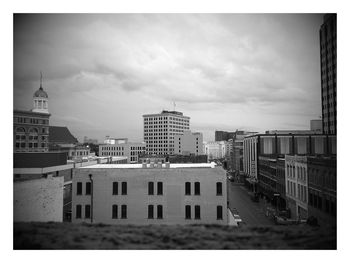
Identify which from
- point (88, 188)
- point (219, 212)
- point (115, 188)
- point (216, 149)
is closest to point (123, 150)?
point (88, 188)

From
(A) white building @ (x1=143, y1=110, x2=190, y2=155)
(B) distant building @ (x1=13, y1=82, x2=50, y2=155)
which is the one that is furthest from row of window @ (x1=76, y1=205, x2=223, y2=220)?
(A) white building @ (x1=143, y1=110, x2=190, y2=155)

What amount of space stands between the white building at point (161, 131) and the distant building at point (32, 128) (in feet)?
182

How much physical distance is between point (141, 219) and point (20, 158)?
1276cm

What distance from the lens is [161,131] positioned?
11131 centimetres

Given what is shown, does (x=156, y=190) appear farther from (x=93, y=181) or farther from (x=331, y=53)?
(x=331, y=53)

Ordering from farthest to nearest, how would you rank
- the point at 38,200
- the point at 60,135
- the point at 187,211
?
the point at 60,135, the point at 187,211, the point at 38,200

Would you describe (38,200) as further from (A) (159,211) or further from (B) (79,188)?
(A) (159,211)

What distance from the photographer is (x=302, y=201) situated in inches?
1018

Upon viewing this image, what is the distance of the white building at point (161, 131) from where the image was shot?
110750 mm

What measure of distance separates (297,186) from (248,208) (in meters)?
9.00

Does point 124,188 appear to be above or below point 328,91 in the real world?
below

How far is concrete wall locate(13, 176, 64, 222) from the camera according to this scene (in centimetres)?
1284

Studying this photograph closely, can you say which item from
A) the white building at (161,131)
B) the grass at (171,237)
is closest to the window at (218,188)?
the grass at (171,237)
